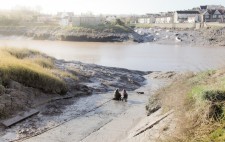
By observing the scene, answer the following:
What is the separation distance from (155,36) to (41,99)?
79398mm

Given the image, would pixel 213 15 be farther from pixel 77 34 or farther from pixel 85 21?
pixel 77 34

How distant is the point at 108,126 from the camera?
15828mm

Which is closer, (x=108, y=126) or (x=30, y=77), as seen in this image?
(x=108, y=126)

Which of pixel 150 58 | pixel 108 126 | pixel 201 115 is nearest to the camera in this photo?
pixel 201 115

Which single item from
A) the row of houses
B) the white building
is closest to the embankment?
the row of houses

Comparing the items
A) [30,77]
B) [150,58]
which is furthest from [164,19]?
[30,77]

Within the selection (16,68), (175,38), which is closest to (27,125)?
(16,68)

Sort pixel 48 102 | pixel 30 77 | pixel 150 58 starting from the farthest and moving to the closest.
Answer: pixel 150 58 → pixel 30 77 → pixel 48 102

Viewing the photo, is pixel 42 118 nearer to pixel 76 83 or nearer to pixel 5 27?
pixel 76 83

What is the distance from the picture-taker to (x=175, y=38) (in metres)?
89.4

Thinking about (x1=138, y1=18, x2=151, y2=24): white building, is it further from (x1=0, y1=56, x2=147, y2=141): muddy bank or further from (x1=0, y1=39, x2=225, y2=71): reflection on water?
(x1=0, y1=56, x2=147, y2=141): muddy bank

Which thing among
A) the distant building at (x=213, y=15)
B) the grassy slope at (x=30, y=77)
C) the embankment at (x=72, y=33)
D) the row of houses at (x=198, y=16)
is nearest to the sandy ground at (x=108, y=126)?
the grassy slope at (x=30, y=77)

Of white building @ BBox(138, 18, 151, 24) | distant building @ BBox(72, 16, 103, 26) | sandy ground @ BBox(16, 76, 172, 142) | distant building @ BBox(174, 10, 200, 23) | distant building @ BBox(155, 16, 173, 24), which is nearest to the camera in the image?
sandy ground @ BBox(16, 76, 172, 142)

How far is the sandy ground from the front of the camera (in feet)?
44.6
